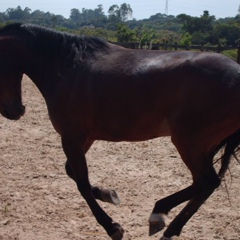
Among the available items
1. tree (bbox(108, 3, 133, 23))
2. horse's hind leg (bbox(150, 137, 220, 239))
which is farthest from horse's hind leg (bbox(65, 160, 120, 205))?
tree (bbox(108, 3, 133, 23))

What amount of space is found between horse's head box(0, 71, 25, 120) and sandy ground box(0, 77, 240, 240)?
1106 millimetres

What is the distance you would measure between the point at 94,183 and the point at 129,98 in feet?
7.68

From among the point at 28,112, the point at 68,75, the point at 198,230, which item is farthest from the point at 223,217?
the point at 28,112

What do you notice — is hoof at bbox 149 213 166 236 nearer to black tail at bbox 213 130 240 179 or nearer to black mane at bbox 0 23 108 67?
black tail at bbox 213 130 240 179

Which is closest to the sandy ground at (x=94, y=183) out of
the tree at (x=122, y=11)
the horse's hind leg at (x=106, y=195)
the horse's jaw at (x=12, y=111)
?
the horse's hind leg at (x=106, y=195)

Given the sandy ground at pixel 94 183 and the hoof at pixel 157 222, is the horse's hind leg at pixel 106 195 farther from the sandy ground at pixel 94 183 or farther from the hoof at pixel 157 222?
the hoof at pixel 157 222

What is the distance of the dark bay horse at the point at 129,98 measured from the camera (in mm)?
3336

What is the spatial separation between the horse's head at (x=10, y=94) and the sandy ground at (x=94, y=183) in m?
1.11

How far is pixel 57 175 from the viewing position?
5844mm

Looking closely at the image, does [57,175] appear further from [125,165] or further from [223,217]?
[223,217]

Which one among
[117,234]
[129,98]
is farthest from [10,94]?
[117,234]

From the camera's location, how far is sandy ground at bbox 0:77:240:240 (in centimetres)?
435

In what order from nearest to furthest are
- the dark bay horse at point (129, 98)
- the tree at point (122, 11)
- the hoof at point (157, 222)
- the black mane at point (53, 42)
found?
the dark bay horse at point (129, 98) < the hoof at point (157, 222) < the black mane at point (53, 42) < the tree at point (122, 11)

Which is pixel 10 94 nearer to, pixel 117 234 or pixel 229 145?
pixel 117 234
